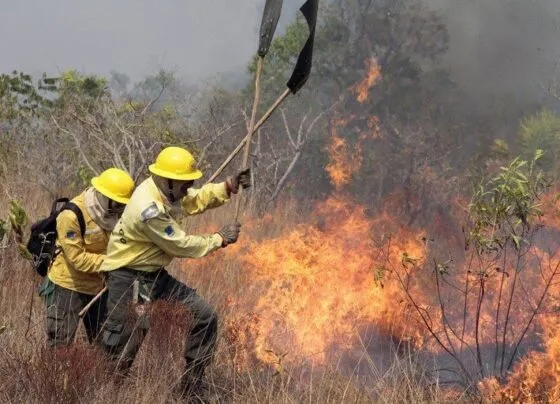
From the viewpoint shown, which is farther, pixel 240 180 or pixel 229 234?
pixel 240 180

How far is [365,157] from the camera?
13.1 m

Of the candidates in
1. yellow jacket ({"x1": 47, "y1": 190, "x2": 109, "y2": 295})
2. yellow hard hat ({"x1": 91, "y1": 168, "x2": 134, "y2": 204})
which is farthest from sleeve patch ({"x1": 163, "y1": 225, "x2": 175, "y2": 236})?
yellow jacket ({"x1": 47, "y1": 190, "x2": 109, "y2": 295})

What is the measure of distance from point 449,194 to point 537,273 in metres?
3.37

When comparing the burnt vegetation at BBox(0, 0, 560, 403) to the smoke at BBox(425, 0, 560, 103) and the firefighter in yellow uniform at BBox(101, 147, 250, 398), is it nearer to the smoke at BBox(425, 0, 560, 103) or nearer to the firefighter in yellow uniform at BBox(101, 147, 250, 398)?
the smoke at BBox(425, 0, 560, 103)

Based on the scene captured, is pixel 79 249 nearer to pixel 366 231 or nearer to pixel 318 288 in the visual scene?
pixel 318 288

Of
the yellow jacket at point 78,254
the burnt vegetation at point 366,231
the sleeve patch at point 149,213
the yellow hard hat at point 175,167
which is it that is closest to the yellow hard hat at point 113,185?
the yellow jacket at point 78,254

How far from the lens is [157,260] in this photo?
3.95 m

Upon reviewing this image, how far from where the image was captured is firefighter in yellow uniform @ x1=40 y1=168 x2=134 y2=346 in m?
3.88

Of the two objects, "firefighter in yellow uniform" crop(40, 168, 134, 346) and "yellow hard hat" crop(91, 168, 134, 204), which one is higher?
"yellow hard hat" crop(91, 168, 134, 204)

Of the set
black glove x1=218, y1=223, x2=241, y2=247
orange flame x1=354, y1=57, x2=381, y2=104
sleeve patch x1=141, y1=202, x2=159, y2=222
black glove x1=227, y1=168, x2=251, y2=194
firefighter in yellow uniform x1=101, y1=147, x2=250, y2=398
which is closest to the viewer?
sleeve patch x1=141, y1=202, x2=159, y2=222

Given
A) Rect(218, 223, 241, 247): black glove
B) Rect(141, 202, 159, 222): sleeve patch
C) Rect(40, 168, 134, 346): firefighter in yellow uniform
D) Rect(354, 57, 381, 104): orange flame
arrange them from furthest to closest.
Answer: Rect(354, 57, 381, 104): orange flame, Rect(218, 223, 241, 247): black glove, Rect(40, 168, 134, 346): firefighter in yellow uniform, Rect(141, 202, 159, 222): sleeve patch

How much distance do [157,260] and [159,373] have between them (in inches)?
30.3

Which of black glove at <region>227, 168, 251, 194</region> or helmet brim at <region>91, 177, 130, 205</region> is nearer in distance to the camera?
helmet brim at <region>91, 177, 130, 205</region>

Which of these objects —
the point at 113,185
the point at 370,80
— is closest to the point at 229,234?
the point at 113,185
